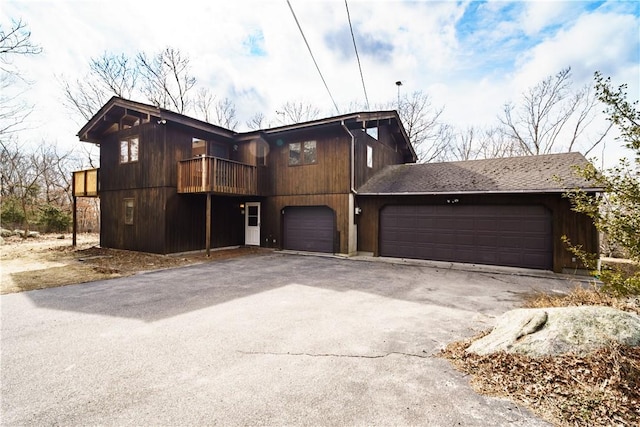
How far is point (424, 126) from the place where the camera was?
21.8 m

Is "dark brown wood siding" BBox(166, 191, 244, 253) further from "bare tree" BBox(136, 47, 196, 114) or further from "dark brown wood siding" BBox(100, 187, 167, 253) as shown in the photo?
"bare tree" BBox(136, 47, 196, 114)

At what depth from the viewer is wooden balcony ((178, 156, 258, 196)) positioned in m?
9.84

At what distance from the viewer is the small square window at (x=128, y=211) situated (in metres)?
11.5

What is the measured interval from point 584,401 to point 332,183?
9.39 metres

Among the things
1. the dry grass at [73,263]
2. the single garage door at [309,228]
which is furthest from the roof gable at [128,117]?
the dry grass at [73,263]

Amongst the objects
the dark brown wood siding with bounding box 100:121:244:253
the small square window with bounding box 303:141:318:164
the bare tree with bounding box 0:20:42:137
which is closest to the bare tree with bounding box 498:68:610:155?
the small square window with bounding box 303:141:318:164

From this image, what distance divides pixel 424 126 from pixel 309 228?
1508cm

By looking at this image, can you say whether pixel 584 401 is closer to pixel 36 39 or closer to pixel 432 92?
pixel 36 39

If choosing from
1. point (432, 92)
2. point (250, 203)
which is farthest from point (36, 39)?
point (432, 92)

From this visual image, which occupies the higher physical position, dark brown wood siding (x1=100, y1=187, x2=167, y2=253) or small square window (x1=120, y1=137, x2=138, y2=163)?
small square window (x1=120, y1=137, x2=138, y2=163)

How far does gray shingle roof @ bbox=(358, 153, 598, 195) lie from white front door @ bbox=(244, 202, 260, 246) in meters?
5.08

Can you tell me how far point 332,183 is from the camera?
11148 millimetres

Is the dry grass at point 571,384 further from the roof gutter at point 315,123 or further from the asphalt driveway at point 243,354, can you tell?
the roof gutter at point 315,123

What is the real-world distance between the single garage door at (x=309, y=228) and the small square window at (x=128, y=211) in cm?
625
